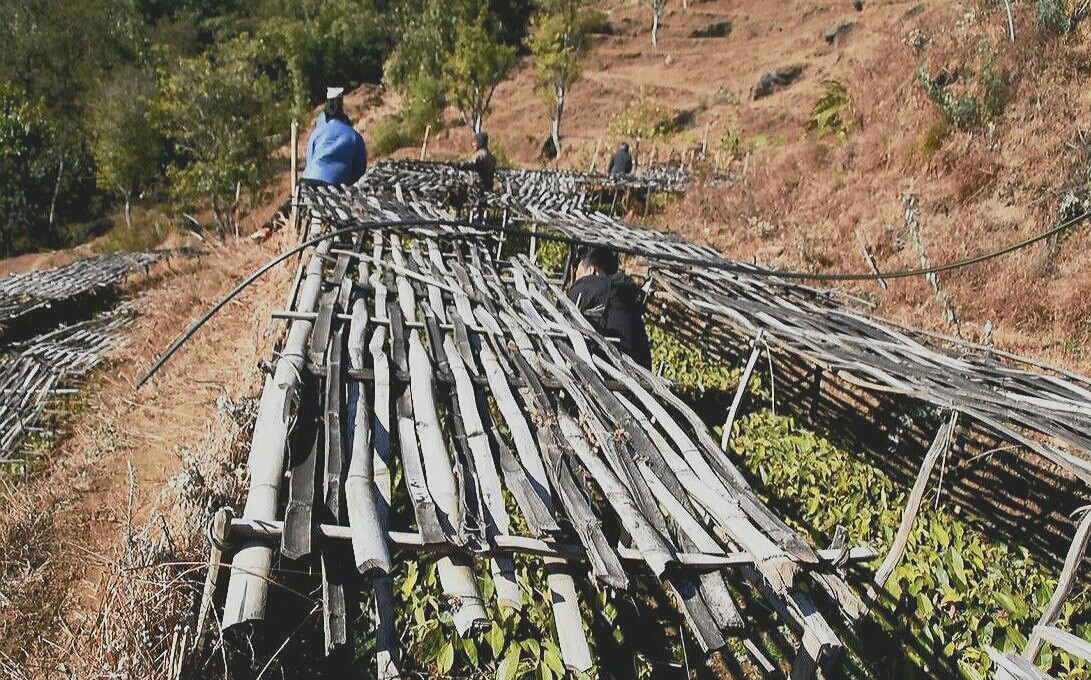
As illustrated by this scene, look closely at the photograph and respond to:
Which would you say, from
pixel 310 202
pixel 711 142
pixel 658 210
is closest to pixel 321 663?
pixel 310 202

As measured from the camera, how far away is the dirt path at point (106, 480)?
2227 mm

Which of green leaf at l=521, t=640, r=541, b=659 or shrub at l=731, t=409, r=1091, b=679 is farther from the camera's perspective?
shrub at l=731, t=409, r=1091, b=679

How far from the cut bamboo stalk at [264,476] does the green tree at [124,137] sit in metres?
22.0

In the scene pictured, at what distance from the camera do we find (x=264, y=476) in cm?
173

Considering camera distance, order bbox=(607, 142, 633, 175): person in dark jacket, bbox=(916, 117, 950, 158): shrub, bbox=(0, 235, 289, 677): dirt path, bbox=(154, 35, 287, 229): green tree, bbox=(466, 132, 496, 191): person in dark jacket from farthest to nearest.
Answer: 1. bbox=(154, 35, 287, 229): green tree
2. bbox=(607, 142, 633, 175): person in dark jacket
3. bbox=(916, 117, 950, 158): shrub
4. bbox=(466, 132, 496, 191): person in dark jacket
5. bbox=(0, 235, 289, 677): dirt path

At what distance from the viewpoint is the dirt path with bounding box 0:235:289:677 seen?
7.30ft

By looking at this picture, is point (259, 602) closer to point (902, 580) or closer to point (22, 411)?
point (902, 580)

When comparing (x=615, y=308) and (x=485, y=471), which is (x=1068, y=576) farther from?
(x=615, y=308)

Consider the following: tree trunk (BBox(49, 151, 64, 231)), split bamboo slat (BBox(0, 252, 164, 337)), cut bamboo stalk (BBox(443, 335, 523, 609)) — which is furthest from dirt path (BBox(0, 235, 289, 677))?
tree trunk (BBox(49, 151, 64, 231))

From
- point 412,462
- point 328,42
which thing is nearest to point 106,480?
point 412,462

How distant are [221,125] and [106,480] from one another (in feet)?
49.6

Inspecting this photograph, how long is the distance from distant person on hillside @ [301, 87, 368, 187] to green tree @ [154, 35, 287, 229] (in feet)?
36.1

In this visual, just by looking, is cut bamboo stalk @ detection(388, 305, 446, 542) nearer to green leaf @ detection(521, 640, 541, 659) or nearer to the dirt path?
the dirt path

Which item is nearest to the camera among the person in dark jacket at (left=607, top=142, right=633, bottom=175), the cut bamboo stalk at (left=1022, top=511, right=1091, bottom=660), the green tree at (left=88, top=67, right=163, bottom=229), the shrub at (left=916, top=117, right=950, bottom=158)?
the cut bamboo stalk at (left=1022, top=511, right=1091, bottom=660)
